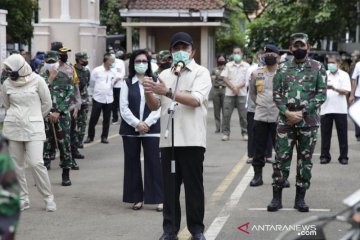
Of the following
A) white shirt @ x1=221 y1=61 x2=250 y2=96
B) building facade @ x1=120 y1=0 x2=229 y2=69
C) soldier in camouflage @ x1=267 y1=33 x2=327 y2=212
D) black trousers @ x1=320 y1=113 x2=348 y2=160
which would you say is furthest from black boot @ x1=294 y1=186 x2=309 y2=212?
building facade @ x1=120 y1=0 x2=229 y2=69

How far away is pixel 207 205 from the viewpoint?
10242 mm

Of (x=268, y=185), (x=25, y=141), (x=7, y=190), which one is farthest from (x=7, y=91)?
(x=7, y=190)

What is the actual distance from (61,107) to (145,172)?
258 centimetres

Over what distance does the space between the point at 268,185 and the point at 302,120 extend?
8.38ft

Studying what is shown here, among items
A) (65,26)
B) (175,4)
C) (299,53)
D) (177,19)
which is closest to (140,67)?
(299,53)

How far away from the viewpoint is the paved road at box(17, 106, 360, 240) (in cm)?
868

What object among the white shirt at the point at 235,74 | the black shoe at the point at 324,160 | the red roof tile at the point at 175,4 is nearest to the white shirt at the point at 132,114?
the black shoe at the point at 324,160

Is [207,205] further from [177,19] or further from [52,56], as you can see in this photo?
[177,19]

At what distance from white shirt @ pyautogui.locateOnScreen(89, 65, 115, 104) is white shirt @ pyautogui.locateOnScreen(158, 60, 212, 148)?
9.43 meters

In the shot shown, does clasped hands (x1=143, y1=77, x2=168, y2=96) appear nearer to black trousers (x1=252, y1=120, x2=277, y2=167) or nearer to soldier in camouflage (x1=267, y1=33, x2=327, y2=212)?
soldier in camouflage (x1=267, y1=33, x2=327, y2=212)

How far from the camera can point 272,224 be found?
8.99 meters

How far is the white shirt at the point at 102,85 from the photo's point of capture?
56.7ft

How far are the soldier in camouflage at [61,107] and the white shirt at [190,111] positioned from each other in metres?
4.14

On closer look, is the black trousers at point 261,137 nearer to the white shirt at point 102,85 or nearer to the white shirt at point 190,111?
the white shirt at point 190,111
